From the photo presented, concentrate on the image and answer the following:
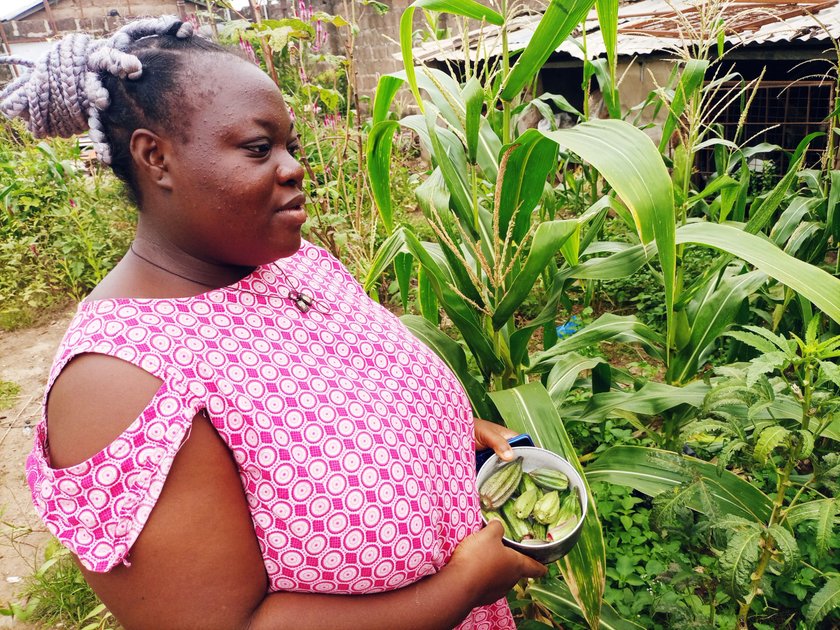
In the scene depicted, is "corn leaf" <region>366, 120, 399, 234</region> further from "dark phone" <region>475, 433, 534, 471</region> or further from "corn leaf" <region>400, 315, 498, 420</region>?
"dark phone" <region>475, 433, 534, 471</region>

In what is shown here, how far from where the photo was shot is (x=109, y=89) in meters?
0.87

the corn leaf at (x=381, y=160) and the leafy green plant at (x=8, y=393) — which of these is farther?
the leafy green plant at (x=8, y=393)

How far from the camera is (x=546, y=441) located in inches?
55.4

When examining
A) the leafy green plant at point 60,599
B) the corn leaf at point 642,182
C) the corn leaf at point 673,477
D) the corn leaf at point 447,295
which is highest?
the corn leaf at point 642,182

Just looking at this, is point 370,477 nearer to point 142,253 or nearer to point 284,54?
point 142,253

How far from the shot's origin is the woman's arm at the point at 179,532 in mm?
738

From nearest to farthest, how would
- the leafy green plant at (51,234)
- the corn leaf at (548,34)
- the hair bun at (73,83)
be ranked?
the hair bun at (73,83)
the corn leaf at (548,34)
the leafy green plant at (51,234)

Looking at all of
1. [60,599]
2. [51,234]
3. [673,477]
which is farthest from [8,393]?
[673,477]

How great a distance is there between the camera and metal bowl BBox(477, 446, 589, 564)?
1097mm

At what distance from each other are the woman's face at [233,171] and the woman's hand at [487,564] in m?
0.56

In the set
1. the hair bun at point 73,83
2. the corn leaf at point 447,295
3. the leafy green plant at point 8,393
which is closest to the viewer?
the hair bun at point 73,83

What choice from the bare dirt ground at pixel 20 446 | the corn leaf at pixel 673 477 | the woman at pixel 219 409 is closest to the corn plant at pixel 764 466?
the corn leaf at pixel 673 477

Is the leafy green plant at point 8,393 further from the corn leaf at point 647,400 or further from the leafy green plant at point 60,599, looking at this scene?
the corn leaf at point 647,400

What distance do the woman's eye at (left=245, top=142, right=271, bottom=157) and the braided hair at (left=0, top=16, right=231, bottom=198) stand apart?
0.30 ft
